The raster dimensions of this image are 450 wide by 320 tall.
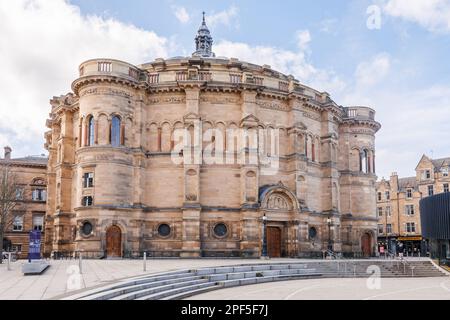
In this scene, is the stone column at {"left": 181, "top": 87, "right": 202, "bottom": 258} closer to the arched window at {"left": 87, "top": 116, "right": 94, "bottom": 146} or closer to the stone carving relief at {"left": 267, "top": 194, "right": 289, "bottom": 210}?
the stone carving relief at {"left": 267, "top": 194, "right": 289, "bottom": 210}

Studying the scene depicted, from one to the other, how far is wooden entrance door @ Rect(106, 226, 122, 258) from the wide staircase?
14.4m

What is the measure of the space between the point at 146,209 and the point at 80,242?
19.6ft

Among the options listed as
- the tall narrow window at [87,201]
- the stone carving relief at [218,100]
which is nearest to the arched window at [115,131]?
the tall narrow window at [87,201]

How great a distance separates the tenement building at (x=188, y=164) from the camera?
3944 centimetres

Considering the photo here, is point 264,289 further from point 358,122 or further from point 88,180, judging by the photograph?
point 358,122

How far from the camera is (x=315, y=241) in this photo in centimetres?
4538

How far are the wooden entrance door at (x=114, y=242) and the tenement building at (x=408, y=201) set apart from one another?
4513 cm

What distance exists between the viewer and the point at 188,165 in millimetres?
40219

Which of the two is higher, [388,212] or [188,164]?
[188,164]

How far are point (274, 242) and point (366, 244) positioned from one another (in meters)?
14.3

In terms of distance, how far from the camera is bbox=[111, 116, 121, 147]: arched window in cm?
4022

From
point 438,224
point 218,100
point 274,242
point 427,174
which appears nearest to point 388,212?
point 427,174
